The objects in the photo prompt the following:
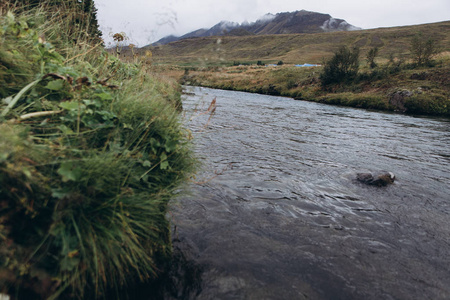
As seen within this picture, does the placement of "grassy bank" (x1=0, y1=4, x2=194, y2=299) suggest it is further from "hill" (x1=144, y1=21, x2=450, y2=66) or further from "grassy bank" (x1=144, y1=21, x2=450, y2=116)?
"hill" (x1=144, y1=21, x2=450, y2=66)

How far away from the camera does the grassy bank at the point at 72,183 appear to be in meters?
1.83

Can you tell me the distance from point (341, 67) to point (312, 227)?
39.1m

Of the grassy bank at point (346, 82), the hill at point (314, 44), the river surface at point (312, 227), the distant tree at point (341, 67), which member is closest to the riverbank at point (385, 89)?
the grassy bank at point (346, 82)

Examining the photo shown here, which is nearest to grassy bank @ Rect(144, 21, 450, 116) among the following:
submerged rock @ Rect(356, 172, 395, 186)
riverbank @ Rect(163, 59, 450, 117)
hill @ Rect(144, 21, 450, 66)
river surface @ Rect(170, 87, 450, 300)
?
riverbank @ Rect(163, 59, 450, 117)

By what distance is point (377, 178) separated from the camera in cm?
659

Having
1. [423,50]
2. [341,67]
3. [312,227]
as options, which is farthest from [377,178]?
[423,50]

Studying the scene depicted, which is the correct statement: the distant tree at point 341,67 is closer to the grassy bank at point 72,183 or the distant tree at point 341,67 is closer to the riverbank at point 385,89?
the riverbank at point 385,89

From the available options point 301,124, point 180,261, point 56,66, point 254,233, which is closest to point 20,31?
point 56,66

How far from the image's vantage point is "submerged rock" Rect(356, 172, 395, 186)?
653 cm

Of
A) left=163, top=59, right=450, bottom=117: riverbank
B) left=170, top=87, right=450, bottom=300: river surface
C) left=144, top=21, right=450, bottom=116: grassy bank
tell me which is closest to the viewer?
left=170, top=87, right=450, bottom=300: river surface

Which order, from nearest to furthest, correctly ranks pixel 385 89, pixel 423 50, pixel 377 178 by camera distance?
pixel 377 178
pixel 385 89
pixel 423 50

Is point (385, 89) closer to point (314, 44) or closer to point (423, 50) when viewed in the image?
point (423, 50)

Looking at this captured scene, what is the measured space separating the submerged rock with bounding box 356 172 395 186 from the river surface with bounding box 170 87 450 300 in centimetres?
18

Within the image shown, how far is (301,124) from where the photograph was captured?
1519cm
